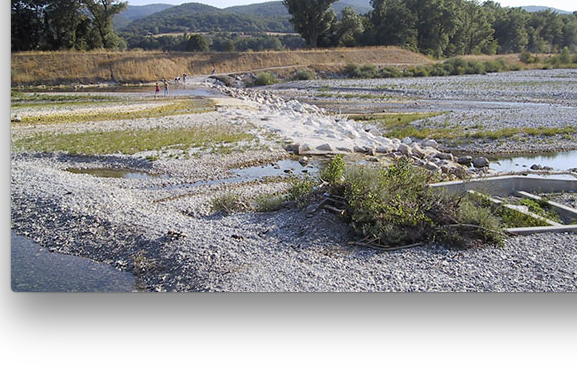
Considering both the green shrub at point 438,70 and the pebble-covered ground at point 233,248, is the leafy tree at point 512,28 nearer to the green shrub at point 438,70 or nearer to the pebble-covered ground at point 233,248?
the pebble-covered ground at point 233,248

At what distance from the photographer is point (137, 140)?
45.1ft

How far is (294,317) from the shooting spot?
610 centimetres

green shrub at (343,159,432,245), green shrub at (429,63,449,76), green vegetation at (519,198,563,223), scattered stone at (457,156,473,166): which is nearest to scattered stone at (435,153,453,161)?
scattered stone at (457,156,473,166)

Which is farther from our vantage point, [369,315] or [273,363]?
[369,315]

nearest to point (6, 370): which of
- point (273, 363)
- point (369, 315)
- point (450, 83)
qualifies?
point (273, 363)

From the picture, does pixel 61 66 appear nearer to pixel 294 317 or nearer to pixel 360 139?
pixel 360 139

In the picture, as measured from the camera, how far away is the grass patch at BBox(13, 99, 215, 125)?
37.4ft

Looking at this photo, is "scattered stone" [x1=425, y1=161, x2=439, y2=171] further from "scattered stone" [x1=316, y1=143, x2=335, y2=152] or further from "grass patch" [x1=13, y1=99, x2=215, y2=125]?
"grass patch" [x1=13, y1=99, x2=215, y2=125]

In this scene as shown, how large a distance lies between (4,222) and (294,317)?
12.7ft

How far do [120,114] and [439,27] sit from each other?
16440mm

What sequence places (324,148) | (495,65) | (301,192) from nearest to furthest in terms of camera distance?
(301,192), (324,148), (495,65)

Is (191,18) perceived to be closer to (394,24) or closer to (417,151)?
(417,151)

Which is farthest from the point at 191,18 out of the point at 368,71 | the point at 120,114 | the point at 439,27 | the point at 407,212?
the point at 368,71

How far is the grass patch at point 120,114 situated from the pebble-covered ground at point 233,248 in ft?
6.09
